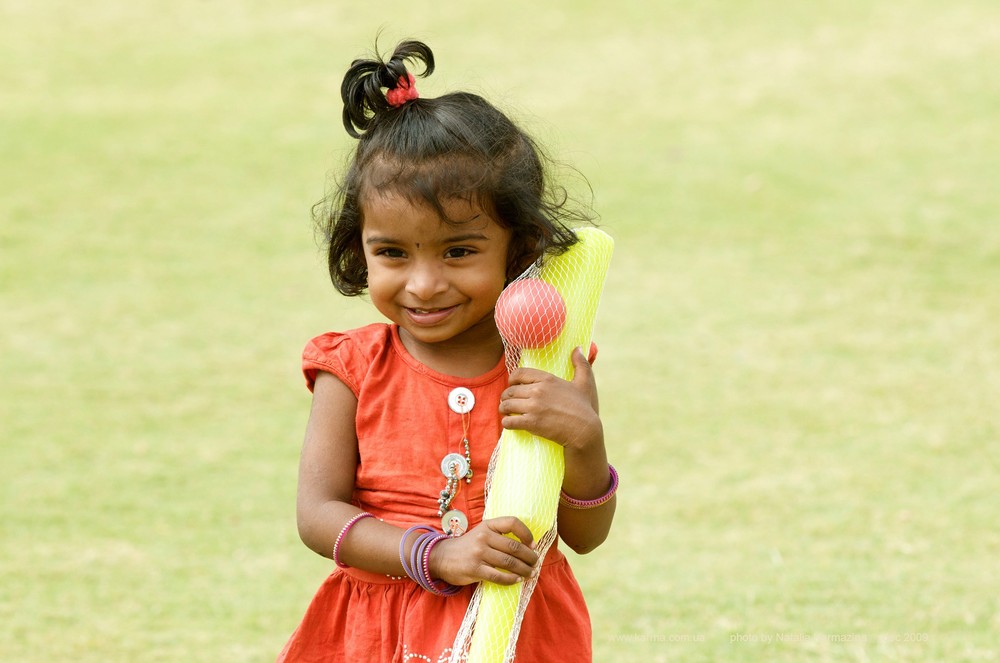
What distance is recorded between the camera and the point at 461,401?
246 centimetres

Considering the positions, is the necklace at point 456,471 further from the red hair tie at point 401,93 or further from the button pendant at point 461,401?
the red hair tie at point 401,93

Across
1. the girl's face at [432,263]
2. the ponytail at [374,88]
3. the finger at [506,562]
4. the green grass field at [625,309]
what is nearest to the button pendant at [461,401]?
the girl's face at [432,263]

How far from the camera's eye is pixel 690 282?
24.0ft

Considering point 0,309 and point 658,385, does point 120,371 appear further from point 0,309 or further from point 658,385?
→ point 658,385

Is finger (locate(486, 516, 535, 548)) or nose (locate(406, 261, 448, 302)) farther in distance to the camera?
nose (locate(406, 261, 448, 302))

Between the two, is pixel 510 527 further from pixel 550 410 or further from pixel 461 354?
pixel 461 354

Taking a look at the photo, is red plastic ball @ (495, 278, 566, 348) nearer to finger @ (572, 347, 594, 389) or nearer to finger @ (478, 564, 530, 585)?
finger @ (572, 347, 594, 389)

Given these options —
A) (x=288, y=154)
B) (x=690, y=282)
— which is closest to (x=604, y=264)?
(x=690, y=282)

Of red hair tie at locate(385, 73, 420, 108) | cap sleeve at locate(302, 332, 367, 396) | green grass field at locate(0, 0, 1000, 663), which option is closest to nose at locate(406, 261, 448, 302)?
cap sleeve at locate(302, 332, 367, 396)

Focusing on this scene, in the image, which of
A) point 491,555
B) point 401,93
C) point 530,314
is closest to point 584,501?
point 491,555

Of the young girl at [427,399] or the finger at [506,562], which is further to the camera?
the young girl at [427,399]

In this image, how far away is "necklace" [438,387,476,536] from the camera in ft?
7.91

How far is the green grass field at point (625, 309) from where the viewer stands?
4199mm

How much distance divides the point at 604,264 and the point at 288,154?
7113mm
